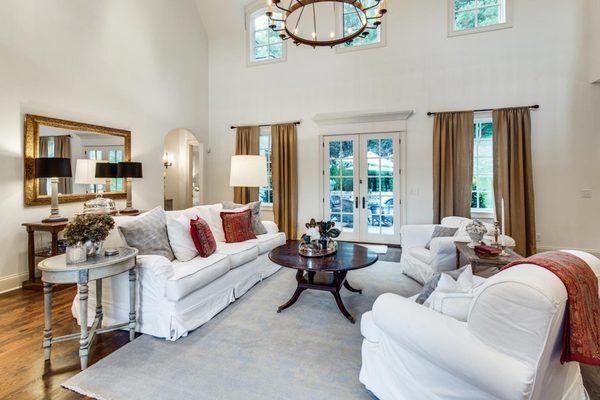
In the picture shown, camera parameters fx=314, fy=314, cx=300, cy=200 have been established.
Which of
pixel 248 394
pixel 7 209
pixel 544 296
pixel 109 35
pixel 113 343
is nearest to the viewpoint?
pixel 544 296

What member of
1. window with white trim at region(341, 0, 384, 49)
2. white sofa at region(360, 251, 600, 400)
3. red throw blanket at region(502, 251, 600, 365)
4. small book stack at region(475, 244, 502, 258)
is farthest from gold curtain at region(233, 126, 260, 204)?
red throw blanket at region(502, 251, 600, 365)

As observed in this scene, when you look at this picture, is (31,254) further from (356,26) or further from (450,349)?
(356,26)

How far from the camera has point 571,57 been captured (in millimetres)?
4887

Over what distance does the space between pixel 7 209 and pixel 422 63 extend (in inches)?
→ 252

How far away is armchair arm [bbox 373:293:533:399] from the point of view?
1.16 metres

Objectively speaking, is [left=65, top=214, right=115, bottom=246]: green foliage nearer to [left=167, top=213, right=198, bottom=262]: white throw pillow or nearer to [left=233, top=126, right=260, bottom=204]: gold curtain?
[left=167, top=213, right=198, bottom=262]: white throw pillow

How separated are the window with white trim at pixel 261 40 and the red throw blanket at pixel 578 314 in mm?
6453

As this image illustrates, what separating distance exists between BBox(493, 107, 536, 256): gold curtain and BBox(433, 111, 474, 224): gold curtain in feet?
1.43

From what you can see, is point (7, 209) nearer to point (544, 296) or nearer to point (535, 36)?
point (544, 296)

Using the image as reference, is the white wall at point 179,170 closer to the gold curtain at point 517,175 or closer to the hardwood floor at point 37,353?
the hardwood floor at point 37,353

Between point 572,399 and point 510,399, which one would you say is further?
point 572,399

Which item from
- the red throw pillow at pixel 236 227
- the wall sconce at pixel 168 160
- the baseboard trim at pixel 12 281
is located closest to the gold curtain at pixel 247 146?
the wall sconce at pixel 168 160

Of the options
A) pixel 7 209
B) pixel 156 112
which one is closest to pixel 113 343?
pixel 7 209

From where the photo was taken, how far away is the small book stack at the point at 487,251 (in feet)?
8.48
